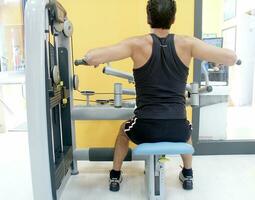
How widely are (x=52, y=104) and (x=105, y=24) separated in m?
1.34

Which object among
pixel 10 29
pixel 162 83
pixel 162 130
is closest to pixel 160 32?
pixel 162 83

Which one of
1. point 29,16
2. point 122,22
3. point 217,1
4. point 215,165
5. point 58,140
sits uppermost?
point 217,1

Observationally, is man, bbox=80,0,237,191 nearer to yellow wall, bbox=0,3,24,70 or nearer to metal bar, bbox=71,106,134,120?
metal bar, bbox=71,106,134,120

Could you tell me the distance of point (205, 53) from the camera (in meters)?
1.72

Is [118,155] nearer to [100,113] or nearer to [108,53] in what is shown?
[100,113]

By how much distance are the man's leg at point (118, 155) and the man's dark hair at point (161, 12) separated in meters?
0.85

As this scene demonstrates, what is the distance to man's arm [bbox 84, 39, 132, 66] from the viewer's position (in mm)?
1629

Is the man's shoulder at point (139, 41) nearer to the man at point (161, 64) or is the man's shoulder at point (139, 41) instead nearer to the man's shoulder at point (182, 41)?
the man at point (161, 64)

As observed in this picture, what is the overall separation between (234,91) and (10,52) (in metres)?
3.31

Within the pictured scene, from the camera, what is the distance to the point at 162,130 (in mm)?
1747

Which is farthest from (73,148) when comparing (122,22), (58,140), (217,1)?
(217,1)

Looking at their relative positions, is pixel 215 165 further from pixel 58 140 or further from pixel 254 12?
pixel 254 12

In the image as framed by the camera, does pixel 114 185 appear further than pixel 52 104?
Yes

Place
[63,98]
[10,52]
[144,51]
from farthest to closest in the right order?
[10,52], [63,98], [144,51]
